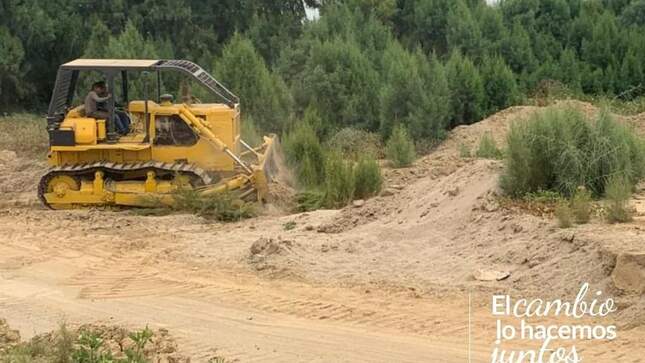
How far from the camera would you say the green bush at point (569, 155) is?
1091 cm

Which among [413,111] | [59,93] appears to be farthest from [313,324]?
[413,111]

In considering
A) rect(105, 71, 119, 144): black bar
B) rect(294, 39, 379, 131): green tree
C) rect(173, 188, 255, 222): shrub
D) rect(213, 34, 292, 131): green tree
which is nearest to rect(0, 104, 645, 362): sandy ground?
rect(173, 188, 255, 222): shrub

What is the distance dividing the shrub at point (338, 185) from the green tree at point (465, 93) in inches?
386

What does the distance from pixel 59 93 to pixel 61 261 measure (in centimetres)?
425

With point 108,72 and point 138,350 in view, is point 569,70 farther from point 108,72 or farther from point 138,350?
point 138,350

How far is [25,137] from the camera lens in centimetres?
2139

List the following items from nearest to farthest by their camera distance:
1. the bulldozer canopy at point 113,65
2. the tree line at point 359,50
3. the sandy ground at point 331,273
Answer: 1. the sandy ground at point 331,273
2. the bulldozer canopy at point 113,65
3. the tree line at point 359,50

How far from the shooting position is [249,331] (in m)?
8.20

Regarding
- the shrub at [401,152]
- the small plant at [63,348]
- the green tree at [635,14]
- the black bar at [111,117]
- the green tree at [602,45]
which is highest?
the green tree at [635,14]

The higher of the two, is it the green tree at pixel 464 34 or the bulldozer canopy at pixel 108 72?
the green tree at pixel 464 34

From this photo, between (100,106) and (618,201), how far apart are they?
7.88 meters

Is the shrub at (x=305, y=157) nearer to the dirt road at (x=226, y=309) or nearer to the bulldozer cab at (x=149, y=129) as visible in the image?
the bulldozer cab at (x=149, y=129)

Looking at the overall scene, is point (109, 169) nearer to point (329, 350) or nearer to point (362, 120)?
point (329, 350)

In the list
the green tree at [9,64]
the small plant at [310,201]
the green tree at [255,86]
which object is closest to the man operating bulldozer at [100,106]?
the small plant at [310,201]
